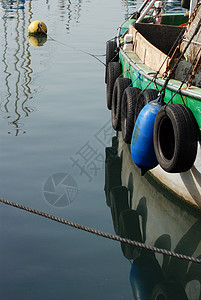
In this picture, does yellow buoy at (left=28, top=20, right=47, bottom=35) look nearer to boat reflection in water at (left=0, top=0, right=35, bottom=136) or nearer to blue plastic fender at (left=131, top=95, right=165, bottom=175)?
boat reflection in water at (left=0, top=0, right=35, bottom=136)

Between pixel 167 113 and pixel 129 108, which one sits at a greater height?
pixel 167 113

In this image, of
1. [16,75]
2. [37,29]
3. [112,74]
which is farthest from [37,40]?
[112,74]

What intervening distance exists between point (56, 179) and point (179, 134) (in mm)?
2733

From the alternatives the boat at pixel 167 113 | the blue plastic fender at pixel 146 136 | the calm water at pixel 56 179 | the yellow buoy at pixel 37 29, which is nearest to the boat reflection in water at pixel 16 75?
the calm water at pixel 56 179

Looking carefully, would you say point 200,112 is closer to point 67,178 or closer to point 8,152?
point 67,178

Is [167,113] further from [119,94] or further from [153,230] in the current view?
[119,94]

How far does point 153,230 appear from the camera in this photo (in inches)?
245

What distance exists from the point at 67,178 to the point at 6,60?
1083 cm

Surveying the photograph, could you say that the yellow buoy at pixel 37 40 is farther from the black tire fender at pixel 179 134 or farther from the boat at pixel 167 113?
the black tire fender at pixel 179 134

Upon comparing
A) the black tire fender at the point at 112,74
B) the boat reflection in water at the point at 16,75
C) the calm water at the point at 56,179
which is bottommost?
the boat reflection in water at the point at 16,75

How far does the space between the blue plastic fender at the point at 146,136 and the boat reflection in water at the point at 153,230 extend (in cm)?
69

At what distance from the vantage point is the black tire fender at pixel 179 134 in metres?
5.62

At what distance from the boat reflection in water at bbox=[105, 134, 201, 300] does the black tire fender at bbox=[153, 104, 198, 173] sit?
2.86ft

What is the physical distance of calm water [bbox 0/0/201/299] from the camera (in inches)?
199
